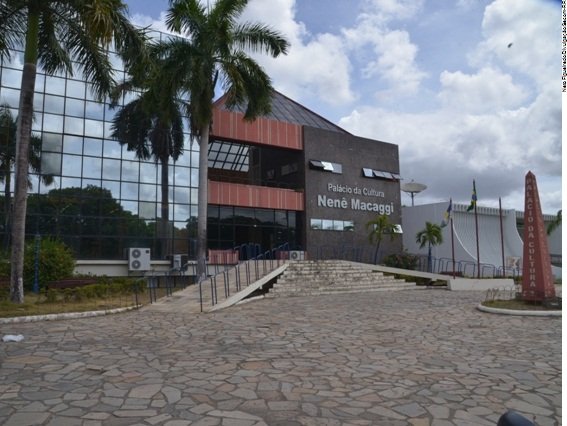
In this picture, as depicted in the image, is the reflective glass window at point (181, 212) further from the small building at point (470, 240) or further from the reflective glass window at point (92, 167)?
the small building at point (470, 240)

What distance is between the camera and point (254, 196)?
29109mm

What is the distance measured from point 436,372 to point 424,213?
109ft

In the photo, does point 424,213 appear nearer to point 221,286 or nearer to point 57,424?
point 221,286

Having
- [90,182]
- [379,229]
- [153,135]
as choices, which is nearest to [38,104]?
[90,182]

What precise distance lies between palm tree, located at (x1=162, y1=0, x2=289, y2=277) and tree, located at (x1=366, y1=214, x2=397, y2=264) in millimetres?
12108

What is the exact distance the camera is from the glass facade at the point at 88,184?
22.6 meters

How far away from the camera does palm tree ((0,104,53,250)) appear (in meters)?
21.6

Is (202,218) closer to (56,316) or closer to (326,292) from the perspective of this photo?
(326,292)

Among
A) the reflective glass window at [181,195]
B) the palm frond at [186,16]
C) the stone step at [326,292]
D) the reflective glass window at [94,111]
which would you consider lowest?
the stone step at [326,292]

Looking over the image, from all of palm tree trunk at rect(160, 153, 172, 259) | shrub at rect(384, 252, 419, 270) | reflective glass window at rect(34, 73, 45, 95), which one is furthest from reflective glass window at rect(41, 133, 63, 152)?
shrub at rect(384, 252, 419, 270)

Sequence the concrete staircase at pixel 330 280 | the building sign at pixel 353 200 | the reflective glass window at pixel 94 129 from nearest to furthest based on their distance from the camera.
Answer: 1. the concrete staircase at pixel 330 280
2. the reflective glass window at pixel 94 129
3. the building sign at pixel 353 200

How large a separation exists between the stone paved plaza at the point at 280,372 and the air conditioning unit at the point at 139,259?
12.5 metres

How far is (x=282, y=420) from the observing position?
4.64m

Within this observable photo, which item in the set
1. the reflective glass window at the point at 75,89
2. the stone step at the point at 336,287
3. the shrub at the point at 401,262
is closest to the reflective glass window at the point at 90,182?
the reflective glass window at the point at 75,89
